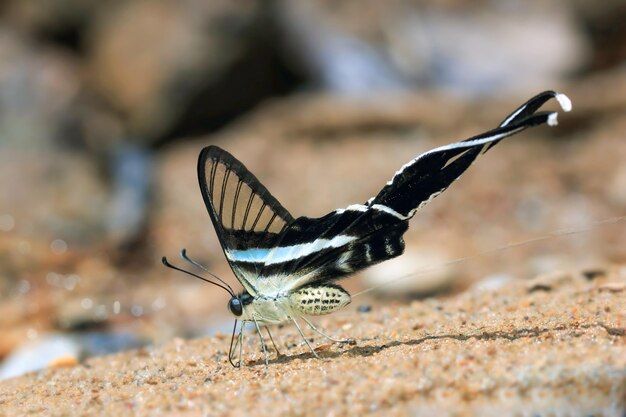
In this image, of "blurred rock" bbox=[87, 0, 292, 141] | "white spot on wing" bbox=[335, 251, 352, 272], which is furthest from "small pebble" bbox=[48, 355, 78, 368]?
"blurred rock" bbox=[87, 0, 292, 141]

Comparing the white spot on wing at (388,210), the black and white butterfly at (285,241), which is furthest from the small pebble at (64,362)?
the white spot on wing at (388,210)

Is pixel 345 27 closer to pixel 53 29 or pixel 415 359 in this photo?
pixel 53 29

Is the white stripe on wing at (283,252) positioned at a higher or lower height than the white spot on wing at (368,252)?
higher

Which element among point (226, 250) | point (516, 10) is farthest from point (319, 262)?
point (516, 10)

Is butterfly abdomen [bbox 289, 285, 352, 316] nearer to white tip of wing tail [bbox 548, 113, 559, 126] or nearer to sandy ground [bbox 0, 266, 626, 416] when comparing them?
sandy ground [bbox 0, 266, 626, 416]

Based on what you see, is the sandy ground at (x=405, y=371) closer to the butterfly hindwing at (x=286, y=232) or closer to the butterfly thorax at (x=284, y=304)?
the butterfly thorax at (x=284, y=304)

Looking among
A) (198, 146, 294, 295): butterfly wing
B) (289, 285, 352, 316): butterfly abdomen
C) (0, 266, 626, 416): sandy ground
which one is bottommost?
(0, 266, 626, 416): sandy ground
